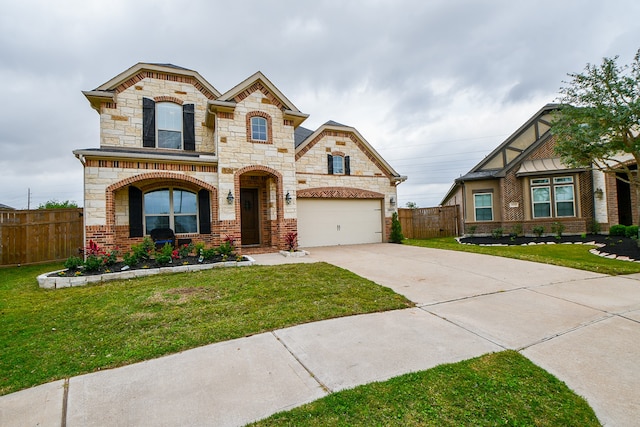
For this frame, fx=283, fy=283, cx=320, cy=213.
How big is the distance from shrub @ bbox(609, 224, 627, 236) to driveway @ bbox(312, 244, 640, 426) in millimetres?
8811

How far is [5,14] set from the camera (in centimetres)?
720

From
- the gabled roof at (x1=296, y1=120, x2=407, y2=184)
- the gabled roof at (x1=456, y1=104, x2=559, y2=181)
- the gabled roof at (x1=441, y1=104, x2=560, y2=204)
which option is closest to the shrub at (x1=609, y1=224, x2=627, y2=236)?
the gabled roof at (x1=441, y1=104, x2=560, y2=204)

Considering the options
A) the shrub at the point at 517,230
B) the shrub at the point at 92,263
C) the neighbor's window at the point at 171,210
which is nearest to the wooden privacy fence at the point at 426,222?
the shrub at the point at 517,230

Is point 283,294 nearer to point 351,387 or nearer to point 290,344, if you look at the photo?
point 290,344

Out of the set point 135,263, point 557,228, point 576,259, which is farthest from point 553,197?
point 135,263

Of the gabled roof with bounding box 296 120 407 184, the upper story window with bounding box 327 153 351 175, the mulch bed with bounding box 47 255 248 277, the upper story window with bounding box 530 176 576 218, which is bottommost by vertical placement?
the mulch bed with bounding box 47 255 248 277

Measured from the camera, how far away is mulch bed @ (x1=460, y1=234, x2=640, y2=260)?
9141 millimetres

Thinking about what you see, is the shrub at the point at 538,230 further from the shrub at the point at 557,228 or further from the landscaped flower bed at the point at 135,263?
the landscaped flower bed at the point at 135,263

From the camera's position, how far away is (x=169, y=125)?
11188 mm

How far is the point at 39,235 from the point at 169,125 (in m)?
5.74

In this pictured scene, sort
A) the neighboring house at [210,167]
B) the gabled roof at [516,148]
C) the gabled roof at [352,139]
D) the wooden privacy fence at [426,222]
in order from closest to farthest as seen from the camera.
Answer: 1. the neighboring house at [210,167]
2. the gabled roof at [352,139]
3. the gabled roof at [516,148]
4. the wooden privacy fence at [426,222]

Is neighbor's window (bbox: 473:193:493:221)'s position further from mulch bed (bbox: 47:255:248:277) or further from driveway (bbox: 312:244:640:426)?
mulch bed (bbox: 47:255:248:277)

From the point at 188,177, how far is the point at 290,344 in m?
7.96

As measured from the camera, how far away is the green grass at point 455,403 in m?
2.00
